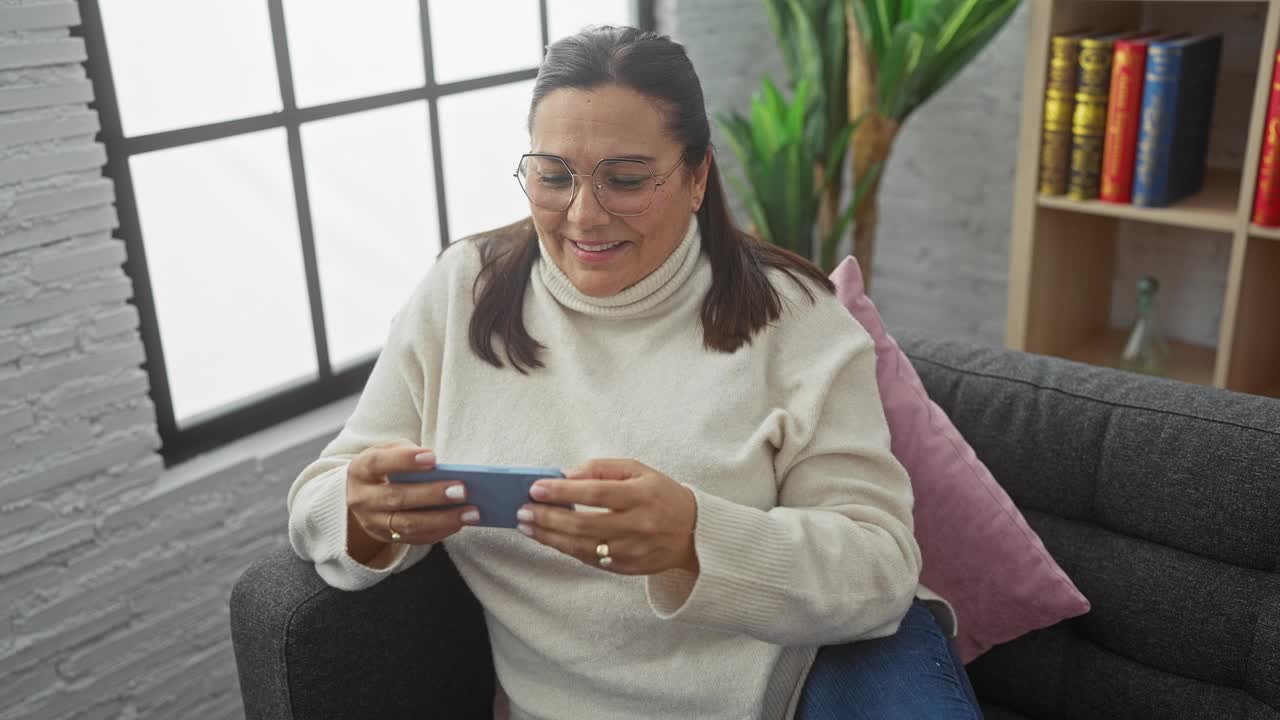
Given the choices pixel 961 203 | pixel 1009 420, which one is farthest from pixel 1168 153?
pixel 1009 420

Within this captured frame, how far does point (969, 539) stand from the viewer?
1.45m

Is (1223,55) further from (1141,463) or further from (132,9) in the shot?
(132,9)

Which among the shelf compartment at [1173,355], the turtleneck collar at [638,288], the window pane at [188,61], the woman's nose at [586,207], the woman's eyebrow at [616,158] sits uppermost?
the window pane at [188,61]

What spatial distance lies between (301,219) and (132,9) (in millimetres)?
455

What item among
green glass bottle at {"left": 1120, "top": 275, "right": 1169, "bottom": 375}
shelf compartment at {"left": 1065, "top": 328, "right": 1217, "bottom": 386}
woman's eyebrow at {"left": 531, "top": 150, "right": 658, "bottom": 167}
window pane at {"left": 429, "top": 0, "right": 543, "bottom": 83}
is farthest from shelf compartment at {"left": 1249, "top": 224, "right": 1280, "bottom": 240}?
window pane at {"left": 429, "top": 0, "right": 543, "bottom": 83}

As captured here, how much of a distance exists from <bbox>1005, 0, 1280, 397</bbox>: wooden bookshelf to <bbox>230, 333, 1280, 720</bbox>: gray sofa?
78 cm

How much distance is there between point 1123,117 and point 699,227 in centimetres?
117

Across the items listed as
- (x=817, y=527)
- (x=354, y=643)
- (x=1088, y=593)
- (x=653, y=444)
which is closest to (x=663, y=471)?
(x=653, y=444)

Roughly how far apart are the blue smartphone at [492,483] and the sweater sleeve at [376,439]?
169mm

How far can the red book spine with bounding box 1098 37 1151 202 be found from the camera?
7.16ft

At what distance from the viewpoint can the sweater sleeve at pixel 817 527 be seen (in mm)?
1191

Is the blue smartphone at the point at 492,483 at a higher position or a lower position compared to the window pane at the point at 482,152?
lower

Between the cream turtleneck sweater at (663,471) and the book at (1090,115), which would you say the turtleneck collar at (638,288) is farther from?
the book at (1090,115)

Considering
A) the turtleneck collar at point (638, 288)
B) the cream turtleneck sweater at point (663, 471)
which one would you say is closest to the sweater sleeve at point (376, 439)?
the cream turtleneck sweater at point (663, 471)
